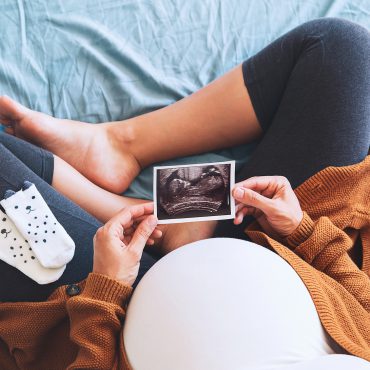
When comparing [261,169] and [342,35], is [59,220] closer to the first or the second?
[261,169]

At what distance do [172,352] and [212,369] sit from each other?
0.07 metres

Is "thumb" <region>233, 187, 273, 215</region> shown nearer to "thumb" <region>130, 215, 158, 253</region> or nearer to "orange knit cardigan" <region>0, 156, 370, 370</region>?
"orange knit cardigan" <region>0, 156, 370, 370</region>

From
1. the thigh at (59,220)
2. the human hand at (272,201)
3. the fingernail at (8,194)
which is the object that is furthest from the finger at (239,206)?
the fingernail at (8,194)

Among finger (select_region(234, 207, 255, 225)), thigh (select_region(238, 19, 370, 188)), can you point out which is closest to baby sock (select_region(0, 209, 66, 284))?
finger (select_region(234, 207, 255, 225))

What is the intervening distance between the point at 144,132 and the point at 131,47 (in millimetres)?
278

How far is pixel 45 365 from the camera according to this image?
1.05 metres

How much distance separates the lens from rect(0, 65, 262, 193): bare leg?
4.17ft

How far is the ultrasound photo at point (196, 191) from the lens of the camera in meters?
1.06

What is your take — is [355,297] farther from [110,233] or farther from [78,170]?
[78,170]

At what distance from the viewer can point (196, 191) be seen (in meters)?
1.08

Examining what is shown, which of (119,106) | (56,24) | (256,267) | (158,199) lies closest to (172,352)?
(256,267)

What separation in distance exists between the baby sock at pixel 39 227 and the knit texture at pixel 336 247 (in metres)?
0.40

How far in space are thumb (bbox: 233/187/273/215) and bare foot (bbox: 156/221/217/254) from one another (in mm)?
247

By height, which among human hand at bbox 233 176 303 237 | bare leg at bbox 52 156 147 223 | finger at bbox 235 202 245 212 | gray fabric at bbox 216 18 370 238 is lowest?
bare leg at bbox 52 156 147 223
